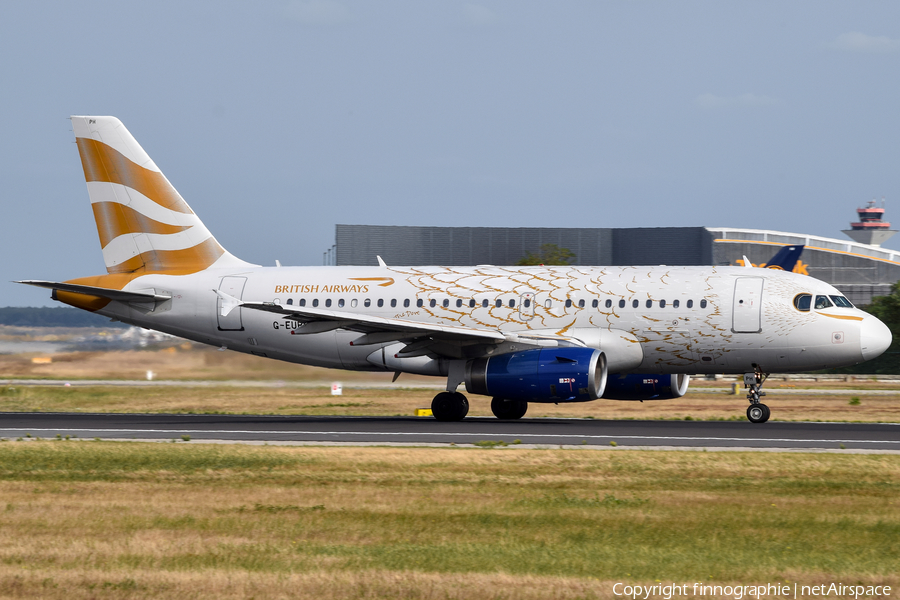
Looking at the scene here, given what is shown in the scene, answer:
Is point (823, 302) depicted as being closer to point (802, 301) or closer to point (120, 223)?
point (802, 301)

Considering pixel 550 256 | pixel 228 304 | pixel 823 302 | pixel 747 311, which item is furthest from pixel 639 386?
A: pixel 550 256

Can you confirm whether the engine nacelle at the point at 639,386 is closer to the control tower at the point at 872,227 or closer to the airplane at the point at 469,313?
the airplane at the point at 469,313

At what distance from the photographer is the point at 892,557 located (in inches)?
405

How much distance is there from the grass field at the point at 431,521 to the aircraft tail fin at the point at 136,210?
12555mm

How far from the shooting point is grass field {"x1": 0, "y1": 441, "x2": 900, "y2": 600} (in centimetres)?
942

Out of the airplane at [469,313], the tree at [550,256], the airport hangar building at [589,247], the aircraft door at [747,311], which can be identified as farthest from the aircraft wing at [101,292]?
the airport hangar building at [589,247]

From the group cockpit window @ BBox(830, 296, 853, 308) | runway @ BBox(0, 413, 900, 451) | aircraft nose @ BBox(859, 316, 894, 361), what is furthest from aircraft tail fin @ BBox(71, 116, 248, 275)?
aircraft nose @ BBox(859, 316, 894, 361)

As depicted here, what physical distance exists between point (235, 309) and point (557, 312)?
9177mm

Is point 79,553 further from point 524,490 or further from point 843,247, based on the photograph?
point 843,247

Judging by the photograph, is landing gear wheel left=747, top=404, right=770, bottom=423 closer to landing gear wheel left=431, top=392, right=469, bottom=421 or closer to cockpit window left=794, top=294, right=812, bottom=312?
cockpit window left=794, top=294, right=812, bottom=312

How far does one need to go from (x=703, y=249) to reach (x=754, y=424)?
67342mm

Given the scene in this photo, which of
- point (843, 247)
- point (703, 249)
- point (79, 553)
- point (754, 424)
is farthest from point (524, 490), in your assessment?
point (843, 247)

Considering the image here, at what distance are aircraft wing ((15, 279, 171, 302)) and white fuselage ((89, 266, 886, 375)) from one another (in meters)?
0.40

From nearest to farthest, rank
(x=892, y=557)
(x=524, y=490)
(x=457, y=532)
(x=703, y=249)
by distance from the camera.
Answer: (x=892, y=557)
(x=457, y=532)
(x=524, y=490)
(x=703, y=249)
